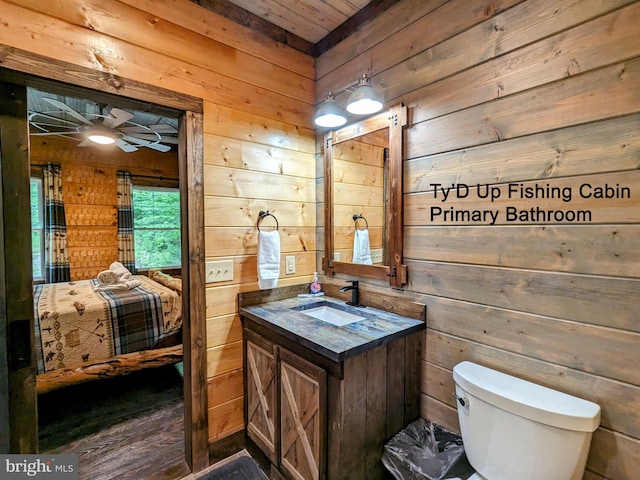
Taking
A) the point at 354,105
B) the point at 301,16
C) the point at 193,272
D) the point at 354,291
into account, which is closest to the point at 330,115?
the point at 354,105

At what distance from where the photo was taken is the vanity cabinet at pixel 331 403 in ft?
4.16

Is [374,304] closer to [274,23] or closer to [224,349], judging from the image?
[224,349]

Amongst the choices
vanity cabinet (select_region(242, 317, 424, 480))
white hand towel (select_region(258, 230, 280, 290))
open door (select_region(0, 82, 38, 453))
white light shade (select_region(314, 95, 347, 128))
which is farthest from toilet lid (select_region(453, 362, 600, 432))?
open door (select_region(0, 82, 38, 453))

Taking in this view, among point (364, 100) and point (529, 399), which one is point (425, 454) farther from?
point (364, 100)

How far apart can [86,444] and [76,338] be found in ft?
2.54

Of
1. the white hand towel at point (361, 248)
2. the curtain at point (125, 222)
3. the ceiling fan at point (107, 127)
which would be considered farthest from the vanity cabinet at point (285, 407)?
the curtain at point (125, 222)

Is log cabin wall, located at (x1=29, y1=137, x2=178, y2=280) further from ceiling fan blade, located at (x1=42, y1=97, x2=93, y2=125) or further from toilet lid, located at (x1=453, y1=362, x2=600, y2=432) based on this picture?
toilet lid, located at (x1=453, y1=362, x2=600, y2=432)

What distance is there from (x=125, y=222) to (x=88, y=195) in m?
0.58

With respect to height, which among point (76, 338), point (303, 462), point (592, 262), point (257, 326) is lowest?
point (303, 462)

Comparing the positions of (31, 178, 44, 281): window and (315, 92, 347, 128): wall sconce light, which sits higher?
(315, 92, 347, 128): wall sconce light

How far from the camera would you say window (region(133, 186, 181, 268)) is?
188 inches

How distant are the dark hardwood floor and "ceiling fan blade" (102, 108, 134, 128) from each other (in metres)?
2.39

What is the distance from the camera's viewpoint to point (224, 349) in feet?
5.97

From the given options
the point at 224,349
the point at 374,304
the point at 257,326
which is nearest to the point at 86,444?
the point at 224,349
